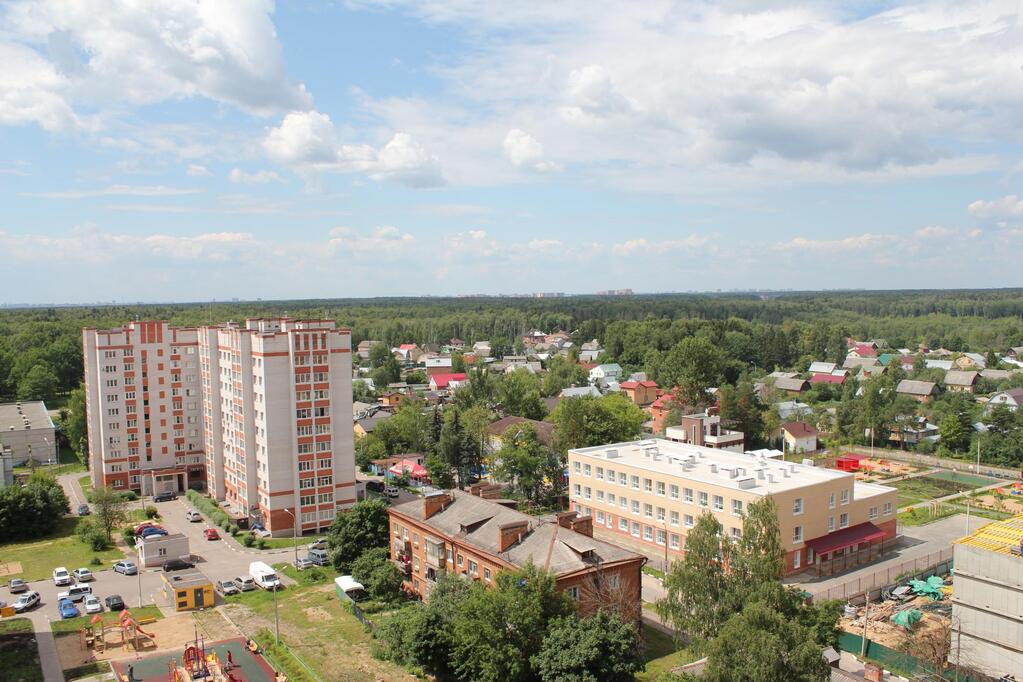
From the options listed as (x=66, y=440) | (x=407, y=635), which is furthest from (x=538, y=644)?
(x=66, y=440)

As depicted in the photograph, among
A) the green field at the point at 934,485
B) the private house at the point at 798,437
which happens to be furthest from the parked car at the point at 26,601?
the private house at the point at 798,437

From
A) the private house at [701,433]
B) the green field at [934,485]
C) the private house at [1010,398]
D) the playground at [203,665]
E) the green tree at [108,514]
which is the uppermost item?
the private house at [701,433]

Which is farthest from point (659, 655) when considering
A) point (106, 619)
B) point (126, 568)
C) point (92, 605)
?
point (126, 568)

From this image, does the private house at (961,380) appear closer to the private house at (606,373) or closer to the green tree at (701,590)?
the private house at (606,373)

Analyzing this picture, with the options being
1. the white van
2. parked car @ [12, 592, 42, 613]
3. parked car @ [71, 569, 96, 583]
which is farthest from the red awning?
parked car @ [12, 592, 42, 613]

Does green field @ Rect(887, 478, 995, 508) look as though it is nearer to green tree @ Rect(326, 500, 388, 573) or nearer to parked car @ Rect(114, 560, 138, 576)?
green tree @ Rect(326, 500, 388, 573)
